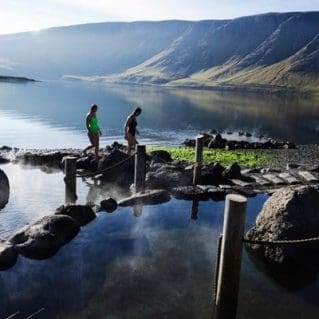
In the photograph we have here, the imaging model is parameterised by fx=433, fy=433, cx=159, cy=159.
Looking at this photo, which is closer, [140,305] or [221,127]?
[140,305]

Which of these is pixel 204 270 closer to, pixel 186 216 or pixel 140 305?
pixel 140 305

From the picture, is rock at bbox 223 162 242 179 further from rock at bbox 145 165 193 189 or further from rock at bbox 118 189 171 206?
rock at bbox 118 189 171 206

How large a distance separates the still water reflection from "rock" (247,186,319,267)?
794 millimetres

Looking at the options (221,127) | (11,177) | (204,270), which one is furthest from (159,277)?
(221,127)

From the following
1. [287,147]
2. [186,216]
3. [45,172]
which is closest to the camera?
[186,216]

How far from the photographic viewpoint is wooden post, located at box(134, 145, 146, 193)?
1598 centimetres

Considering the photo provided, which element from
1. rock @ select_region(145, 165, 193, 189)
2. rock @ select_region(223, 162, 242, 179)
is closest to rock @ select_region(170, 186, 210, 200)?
rock @ select_region(145, 165, 193, 189)

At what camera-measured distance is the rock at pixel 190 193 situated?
688 inches

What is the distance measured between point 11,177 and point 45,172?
72.8 inches

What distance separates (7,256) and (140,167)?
21.7ft

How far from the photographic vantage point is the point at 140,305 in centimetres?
966

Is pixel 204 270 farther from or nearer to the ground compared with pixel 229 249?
nearer to the ground

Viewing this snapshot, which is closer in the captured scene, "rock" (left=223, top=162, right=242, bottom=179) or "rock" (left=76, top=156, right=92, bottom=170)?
"rock" (left=223, top=162, right=242, bottom=179)

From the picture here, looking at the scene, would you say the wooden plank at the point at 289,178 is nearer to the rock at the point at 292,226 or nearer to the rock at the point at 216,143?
the rock at the point at 292,226
